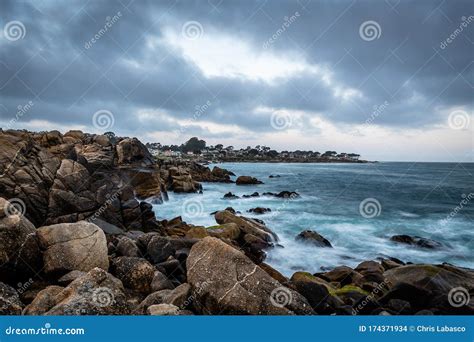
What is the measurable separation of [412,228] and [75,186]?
2825 centimetres

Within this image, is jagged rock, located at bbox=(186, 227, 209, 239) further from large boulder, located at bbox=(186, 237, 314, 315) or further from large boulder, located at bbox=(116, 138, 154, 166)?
large boulder, located at bbox=(116, 138, 154, 166)

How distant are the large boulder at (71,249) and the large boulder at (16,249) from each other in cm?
30

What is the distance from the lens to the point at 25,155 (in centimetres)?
1709

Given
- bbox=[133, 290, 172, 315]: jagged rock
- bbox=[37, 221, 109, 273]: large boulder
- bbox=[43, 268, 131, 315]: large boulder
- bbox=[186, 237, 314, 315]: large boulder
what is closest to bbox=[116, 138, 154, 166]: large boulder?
bbox=[37, 221, 109, 273]: large boulder

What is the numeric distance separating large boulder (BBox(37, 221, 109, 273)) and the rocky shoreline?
28mm

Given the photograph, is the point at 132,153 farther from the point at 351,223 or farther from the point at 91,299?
the point at 91,299

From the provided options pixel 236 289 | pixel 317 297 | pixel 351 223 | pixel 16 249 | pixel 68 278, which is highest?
pixel 16 249

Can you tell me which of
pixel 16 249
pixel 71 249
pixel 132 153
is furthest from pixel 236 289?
pixel 132 153

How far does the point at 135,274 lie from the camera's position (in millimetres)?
9477

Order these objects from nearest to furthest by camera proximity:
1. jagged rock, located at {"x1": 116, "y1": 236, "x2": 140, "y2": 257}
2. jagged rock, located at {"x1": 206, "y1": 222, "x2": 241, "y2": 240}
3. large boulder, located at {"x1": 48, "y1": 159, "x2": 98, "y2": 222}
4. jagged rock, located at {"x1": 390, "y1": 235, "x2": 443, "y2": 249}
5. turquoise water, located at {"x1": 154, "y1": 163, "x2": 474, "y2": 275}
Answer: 1. jagged rock, located at {"x1": 116, "y1": 236, "x2": 140, "y2": 257}
2. large boulder, located at {"x1": 48, "y1": 159, "x2": 98, "y2": 222}
3. jagged rock, located at {"x1": 206, "y1": 222, "x2": 241, "y2": 240}
4. turquoise water, located at {"x1": 154, "y1": 163, "x2": 474, "y2": 275}
5. jagged rock, located at {"x1": 390, "y1": 235, "x2": 443, "y2": 249}

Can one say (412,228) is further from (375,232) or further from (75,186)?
(75,186)

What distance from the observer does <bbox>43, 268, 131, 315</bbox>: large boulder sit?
19.9 feet

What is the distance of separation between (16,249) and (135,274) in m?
3.19
